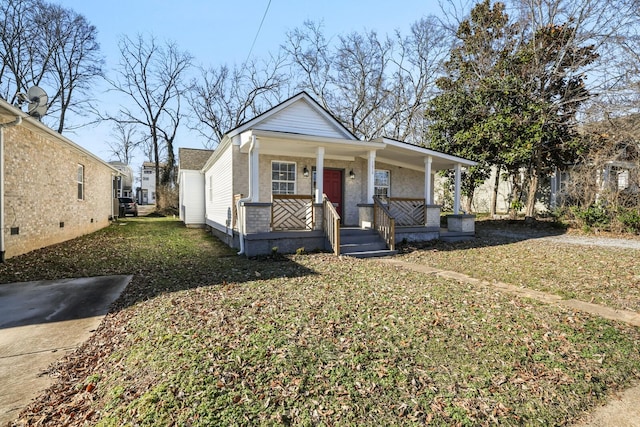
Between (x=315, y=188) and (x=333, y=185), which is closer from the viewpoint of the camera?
(x=315, y=188)

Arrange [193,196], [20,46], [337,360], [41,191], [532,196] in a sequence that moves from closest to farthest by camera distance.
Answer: [337,360], [41,191], [532,196], [193,196], [20,46]

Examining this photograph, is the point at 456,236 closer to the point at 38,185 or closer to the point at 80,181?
the point at 38,185

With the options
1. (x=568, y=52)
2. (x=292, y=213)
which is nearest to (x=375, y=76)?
(x=568, y=52)

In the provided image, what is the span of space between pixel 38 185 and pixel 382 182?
11.5 metres

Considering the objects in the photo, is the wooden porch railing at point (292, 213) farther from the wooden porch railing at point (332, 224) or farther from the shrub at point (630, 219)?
the shrub at point (630, 219)

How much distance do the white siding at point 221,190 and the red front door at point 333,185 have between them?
347 cm

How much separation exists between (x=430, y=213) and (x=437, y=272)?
4.96m

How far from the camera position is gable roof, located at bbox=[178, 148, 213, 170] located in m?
19.5

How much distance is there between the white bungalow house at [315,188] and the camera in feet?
29.5

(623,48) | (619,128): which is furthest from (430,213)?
(623,48)

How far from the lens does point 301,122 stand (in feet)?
41.5

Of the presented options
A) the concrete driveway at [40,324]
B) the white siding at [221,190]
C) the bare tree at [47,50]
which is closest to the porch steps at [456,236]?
the white siding at [221,190]

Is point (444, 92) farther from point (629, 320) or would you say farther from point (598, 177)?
point (629, 320)

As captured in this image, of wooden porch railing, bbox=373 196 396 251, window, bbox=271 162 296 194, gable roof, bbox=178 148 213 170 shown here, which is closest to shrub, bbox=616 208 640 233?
wooden porch railing, bbox=373 196 396 251
